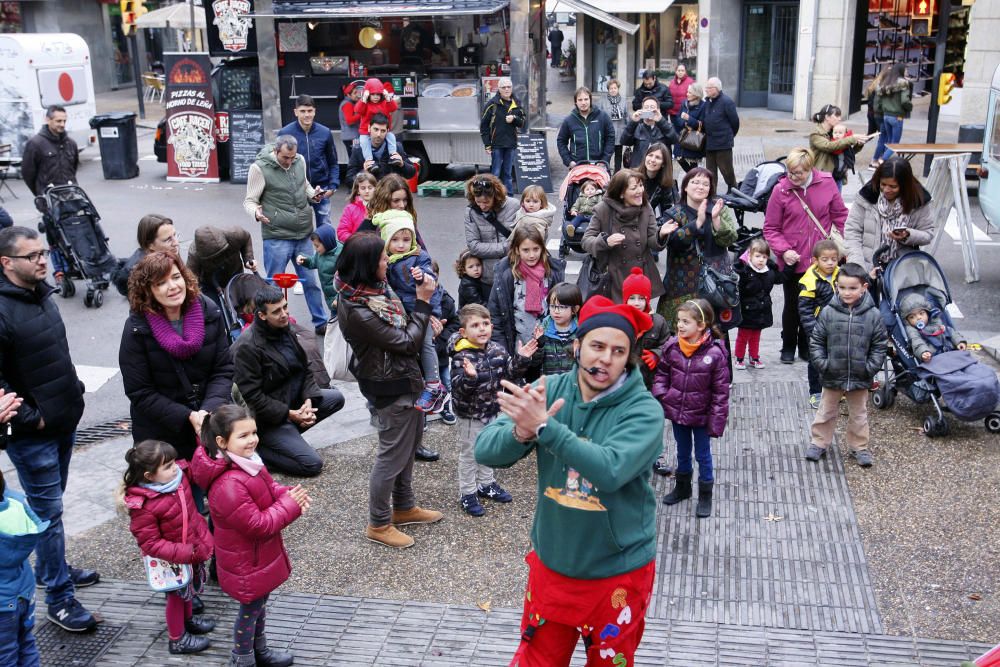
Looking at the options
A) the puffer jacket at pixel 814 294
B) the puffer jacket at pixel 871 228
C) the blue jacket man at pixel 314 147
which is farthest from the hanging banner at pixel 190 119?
the puffer jacket at pixel 814 294

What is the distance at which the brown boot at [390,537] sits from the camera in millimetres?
6332

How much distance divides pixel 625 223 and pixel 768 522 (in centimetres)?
263

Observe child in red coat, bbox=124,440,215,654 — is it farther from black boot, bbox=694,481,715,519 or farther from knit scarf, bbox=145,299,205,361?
black boot, bbox=694,481,715,519

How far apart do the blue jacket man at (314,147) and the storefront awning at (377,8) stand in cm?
414

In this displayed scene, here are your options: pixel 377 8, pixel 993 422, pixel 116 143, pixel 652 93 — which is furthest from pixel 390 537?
pixel 116 143

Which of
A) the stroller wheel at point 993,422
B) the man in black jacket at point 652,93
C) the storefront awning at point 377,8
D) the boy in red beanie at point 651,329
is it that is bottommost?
the stroller wheel at point 993,422

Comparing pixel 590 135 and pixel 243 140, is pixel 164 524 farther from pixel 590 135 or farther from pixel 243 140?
pixel 243 140

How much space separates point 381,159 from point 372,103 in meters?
3.07

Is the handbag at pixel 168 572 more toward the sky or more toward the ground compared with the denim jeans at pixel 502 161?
more toward the ground

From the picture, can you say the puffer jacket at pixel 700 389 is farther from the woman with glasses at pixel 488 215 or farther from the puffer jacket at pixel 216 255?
the puffer jacket at pixel 216 255

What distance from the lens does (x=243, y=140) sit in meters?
18.0

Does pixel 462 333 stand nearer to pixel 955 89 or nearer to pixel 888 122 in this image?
pixel 888 122

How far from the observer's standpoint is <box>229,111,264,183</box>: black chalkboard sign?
58.5ft

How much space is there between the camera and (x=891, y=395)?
812 centimetres
